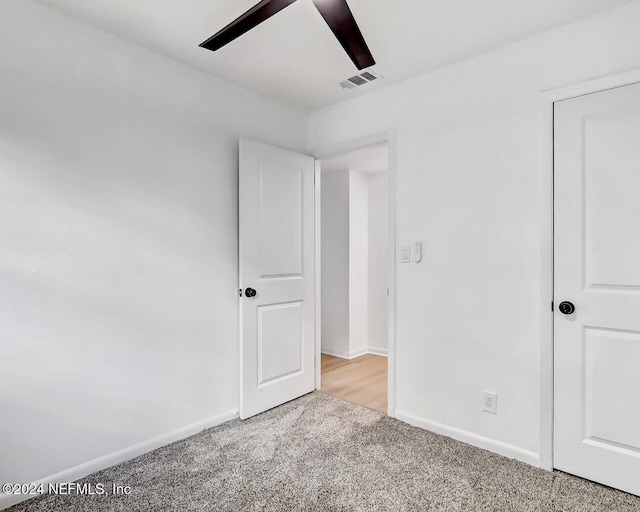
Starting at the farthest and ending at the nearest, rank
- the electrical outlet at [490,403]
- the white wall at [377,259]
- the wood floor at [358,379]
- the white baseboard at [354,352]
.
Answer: the white wall at [377,259] < the white baseboard at [354,352] < the wood floor at [358,379] < the electrical outlet at [490,403]

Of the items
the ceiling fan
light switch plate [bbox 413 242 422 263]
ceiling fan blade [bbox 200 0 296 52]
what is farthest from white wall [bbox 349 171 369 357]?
ceiling fan blade [bbox 200 0 296 52]

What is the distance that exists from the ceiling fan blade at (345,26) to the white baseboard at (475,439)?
7.29ft

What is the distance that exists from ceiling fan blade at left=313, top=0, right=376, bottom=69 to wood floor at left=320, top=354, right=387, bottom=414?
2.38m

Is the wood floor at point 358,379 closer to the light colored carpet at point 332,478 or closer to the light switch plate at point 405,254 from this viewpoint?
the light colored carpet at point 332,478

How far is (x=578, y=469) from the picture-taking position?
1945 mm

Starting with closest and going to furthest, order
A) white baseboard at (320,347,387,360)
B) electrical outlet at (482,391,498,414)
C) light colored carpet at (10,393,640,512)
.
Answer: light colored carpet at (10,393,640,512)
electrical outlet at (482,391,498,414)
white baseboard at (320,347,387,360)

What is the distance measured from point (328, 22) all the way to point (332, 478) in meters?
2.15

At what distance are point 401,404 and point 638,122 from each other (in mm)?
2127

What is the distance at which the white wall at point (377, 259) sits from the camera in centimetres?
461

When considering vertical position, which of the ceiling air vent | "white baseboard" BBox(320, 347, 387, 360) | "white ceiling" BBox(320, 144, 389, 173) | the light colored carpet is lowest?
"white baseboard" BBox(320, 347, 387, 360)

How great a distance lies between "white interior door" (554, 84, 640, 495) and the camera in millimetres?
1812

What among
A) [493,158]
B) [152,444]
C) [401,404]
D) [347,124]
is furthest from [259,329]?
[493,158]

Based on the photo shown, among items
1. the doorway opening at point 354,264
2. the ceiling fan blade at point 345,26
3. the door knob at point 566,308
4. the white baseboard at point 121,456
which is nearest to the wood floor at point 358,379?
the doorway opening at point 354,264

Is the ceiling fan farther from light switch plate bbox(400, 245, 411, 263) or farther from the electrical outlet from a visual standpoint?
the electrical outlet
